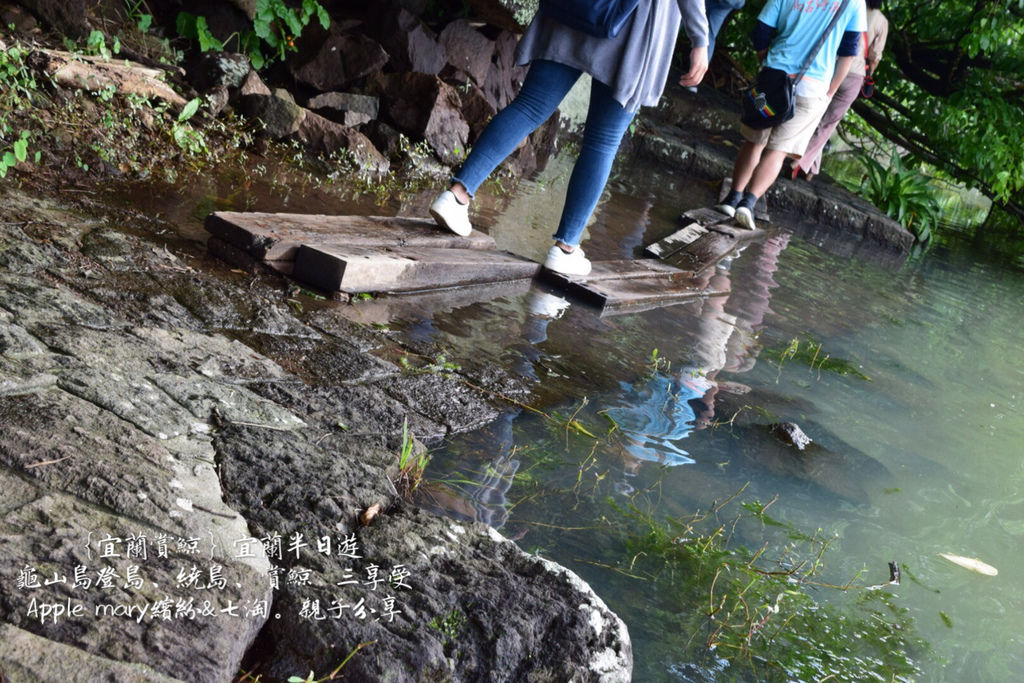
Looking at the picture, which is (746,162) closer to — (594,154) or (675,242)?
(675,242)

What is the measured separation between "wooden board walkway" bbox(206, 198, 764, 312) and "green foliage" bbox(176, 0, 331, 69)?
2779 mm

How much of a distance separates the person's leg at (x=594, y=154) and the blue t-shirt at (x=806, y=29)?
9.56ft

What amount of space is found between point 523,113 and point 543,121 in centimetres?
14

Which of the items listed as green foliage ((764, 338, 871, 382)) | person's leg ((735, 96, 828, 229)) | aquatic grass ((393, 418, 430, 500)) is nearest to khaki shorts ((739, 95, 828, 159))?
person's leg ((735, 96, 828, 229))

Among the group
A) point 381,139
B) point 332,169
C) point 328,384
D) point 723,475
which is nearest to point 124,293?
point 328,384

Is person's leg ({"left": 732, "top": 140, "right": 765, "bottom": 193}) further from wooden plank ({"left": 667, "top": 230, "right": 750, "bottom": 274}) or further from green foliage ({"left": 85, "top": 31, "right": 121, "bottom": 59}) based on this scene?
green foliage ({"left": 85, "top": 31, "right": 121, "bottom": 59})

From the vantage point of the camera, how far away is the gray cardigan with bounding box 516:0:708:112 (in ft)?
12.9

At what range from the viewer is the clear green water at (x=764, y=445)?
2438 millimetres

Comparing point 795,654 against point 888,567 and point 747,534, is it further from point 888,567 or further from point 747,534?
point 888,567

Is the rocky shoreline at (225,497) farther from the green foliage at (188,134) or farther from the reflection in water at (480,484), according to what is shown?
the green foliage at (188,134)

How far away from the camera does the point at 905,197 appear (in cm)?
1098

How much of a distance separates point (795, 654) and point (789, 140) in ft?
18.6

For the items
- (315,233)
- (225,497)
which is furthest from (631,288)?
(225,497)

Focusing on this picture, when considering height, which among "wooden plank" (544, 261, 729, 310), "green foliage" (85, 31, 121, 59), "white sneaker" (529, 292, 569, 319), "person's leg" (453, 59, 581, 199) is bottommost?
"white sneaker" (529, 292, 569, 319)
